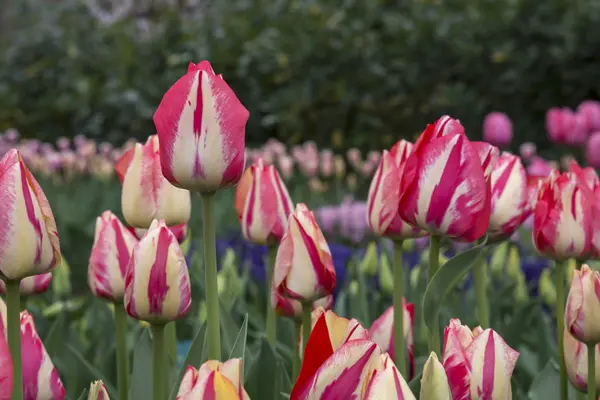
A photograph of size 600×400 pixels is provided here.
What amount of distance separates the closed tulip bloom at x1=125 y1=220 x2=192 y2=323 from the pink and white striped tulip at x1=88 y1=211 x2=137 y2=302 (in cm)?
19

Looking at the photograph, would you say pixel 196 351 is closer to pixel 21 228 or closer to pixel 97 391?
pixel 97 391

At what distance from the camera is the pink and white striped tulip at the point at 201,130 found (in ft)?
2.44

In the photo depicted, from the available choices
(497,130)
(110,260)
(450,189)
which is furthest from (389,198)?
(497,130)

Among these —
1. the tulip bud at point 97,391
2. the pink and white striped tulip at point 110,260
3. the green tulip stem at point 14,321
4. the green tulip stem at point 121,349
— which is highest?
the green tulip stem at point 14,321

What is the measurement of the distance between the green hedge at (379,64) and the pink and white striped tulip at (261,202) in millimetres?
Answer: 4347

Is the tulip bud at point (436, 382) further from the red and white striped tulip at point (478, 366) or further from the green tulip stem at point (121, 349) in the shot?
the green tulip stem at point (121, 349)

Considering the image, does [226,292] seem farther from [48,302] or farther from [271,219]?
[48,302]

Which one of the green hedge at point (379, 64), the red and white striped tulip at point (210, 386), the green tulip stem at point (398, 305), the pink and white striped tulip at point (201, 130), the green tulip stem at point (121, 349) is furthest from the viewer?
the green hedge at point (379, 64)

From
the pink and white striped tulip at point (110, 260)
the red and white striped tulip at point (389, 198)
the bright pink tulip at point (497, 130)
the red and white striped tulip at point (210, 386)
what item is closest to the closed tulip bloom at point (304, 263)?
the red and white striped tulip at point (389, 198)

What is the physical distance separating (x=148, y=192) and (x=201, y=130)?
0.26 m

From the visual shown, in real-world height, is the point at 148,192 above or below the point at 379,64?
above

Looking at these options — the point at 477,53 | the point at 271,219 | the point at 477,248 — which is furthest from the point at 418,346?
the point at 477,53

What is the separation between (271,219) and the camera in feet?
3.56

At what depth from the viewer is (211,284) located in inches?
30.4
